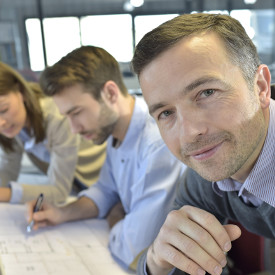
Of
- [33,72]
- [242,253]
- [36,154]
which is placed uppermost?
[33,72]

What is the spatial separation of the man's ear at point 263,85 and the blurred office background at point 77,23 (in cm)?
99

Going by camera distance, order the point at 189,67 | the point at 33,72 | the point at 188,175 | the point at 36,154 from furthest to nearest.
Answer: the point at 33,72, the point at 36,154, the point at 188,175, the point at 189,67

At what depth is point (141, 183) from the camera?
35.8 inches

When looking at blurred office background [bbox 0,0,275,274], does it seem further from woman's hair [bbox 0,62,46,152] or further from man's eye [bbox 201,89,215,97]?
man's eye [bbox 201,89,215,97]

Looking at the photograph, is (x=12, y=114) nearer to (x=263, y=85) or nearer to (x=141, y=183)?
(x=141, y=183)

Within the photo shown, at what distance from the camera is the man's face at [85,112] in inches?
41.4

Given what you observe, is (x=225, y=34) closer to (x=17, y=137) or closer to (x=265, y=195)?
(x=265, y=195)

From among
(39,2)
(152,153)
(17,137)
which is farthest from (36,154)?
(39,2)

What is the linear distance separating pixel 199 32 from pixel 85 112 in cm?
56

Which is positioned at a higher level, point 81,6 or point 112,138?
point 81,6

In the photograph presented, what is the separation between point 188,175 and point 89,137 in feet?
1.34

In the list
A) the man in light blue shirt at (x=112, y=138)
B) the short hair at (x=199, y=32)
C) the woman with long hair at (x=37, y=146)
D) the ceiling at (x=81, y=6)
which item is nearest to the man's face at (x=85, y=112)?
the man in light blue shirt at (x=112, y=138)

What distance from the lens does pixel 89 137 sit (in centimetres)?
110

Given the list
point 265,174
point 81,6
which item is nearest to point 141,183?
point 265,174
